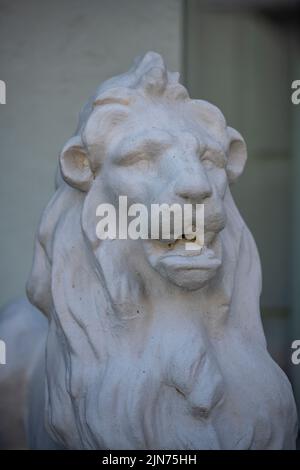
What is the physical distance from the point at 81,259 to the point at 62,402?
31cm

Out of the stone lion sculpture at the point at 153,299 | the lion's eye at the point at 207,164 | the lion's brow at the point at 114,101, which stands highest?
the lion's brow at the point at 114,101

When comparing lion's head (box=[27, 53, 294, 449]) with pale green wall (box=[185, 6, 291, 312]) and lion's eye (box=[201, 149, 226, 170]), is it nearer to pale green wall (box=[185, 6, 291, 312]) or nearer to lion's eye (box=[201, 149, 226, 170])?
lion's eye (box=[201, 149, 226, 170])

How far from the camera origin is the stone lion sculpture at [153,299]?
96.0 inches

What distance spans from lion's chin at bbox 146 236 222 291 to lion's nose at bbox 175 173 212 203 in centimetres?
11

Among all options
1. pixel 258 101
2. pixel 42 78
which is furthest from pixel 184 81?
pixel 42 78

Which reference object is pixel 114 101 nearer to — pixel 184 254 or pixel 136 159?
pixel 136 159

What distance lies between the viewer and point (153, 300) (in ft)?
8.23

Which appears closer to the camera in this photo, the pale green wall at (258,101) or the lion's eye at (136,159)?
the lion's eye at (136,159)

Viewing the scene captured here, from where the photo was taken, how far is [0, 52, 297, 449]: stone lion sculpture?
8.00 ft

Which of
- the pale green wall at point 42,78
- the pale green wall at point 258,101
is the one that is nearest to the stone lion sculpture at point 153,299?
the pale green wall at point 42,78

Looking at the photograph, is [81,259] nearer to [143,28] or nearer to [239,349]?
[239,349]

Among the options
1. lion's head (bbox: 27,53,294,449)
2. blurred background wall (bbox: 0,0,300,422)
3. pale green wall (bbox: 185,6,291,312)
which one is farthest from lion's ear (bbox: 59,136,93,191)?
pale green wall (bbox: 185,6,291,312)

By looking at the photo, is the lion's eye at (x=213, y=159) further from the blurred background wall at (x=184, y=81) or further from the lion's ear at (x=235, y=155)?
the blurred background wall at (x=184, y=81)

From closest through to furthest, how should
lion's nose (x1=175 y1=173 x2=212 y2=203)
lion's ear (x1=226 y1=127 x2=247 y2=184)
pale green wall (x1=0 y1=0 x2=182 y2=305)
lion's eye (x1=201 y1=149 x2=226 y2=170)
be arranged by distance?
lion's nose (x1=175 y1=173 x2=212 y2=203), lion's eye (x1=201 y1=149 x2=226 y2=170), lion's ear (x1=226 y1=127 x2=247 y2=184), pale green wall (x1=0 y1=0 x2=182 y2=305)
